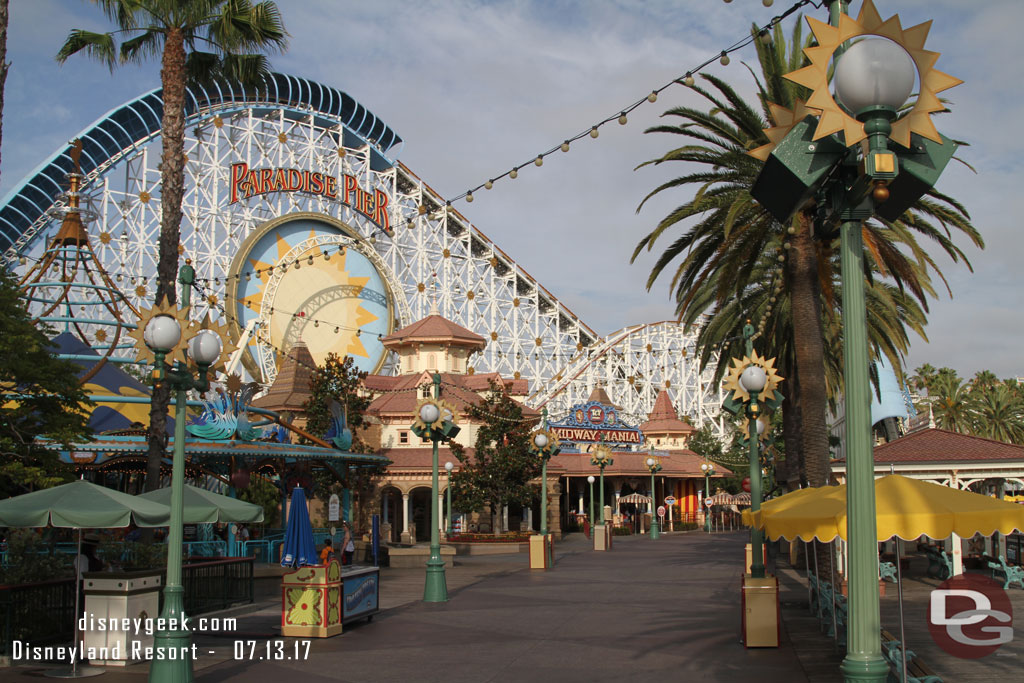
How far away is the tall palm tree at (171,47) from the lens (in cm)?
1686

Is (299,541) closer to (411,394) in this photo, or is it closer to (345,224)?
(411,394)

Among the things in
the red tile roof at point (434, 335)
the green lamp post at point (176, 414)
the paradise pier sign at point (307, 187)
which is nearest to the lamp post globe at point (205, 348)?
the green lamp post at point (176, 414)

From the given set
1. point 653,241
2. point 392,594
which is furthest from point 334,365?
point 653,241

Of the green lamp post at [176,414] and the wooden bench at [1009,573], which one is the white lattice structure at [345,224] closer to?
the wooden bench at [1009,573]

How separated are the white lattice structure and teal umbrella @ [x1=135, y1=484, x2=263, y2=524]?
17205 millimetres

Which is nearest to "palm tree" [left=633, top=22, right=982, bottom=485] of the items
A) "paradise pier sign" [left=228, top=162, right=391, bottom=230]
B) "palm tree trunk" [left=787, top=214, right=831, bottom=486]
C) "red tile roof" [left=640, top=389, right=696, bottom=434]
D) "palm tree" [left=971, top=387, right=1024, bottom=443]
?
"palm tree trunk" [left=787, top=214, right=831, bottom=486]

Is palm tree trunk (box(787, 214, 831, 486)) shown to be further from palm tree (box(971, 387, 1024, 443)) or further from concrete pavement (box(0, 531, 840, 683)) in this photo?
palm tree (box(971, 387, 1024, 443))

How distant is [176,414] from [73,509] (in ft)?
10.5

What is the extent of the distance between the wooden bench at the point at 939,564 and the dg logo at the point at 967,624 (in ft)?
25.8

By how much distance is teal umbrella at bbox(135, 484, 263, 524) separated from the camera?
15.3 m

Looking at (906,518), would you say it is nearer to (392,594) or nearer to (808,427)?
(808,427)

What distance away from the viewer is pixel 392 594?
21.4 m

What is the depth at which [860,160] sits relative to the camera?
564 centimetres

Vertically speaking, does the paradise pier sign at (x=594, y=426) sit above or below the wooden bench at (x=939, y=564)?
above
